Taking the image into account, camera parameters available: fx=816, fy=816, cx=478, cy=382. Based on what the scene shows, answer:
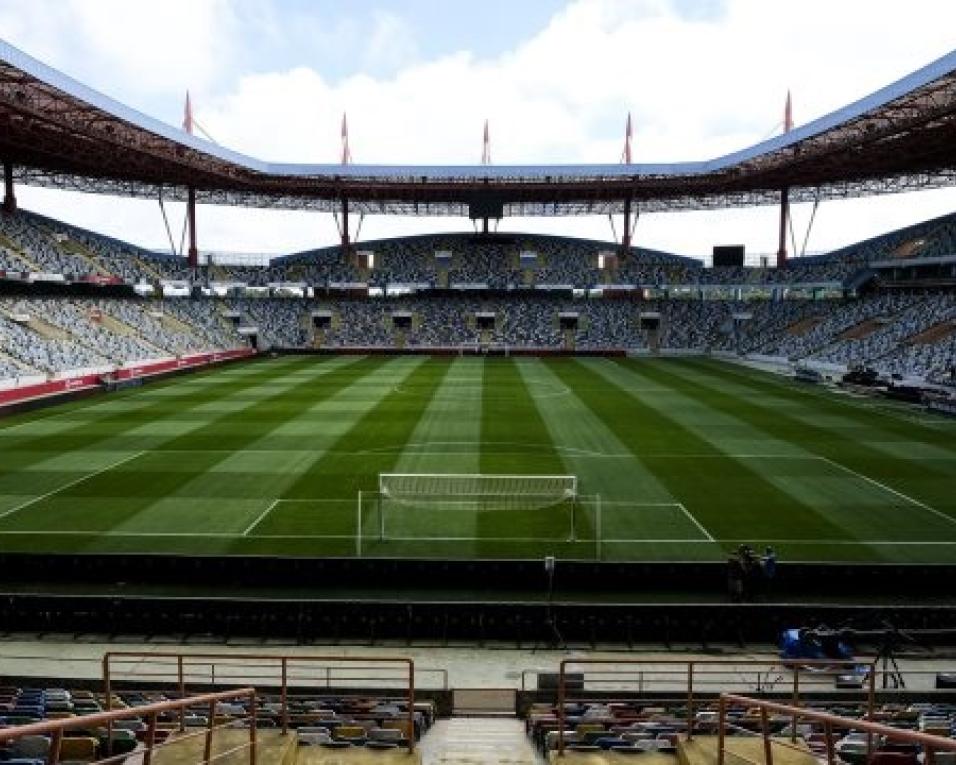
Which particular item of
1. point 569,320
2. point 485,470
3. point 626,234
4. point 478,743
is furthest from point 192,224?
point 478,743

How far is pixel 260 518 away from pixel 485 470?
8.64m

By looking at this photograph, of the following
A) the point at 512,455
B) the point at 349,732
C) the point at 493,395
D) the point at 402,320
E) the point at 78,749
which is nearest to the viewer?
the point at 78,749

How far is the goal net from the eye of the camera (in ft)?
74.2

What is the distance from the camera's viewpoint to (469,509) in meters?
25.1

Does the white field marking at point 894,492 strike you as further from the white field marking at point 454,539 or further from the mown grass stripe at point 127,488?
the mown grass stripe at point 127,488

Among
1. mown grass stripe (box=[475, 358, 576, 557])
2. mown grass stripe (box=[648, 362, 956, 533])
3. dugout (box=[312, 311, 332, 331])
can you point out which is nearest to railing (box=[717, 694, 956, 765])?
mown grass stripe (box=[475, 358, 576, 557])

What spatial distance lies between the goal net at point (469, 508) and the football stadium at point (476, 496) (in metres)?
0.16

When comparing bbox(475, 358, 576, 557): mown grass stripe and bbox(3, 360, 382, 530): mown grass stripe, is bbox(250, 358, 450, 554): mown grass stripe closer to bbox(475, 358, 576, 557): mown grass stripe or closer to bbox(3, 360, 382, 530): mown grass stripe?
bbox(475, 358, 576, 557): mown grass stripe

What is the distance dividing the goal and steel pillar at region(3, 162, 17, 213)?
55677 mm

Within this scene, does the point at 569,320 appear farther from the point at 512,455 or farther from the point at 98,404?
the point at 512,455

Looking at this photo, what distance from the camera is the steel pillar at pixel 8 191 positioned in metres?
65.7

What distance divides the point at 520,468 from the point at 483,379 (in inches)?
1151

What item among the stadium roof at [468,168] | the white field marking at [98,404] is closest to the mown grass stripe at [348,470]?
the white field marking at [98,404]

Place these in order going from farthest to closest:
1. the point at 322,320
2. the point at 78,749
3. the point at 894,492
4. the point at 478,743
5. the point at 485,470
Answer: the point at 322,320 → the point at 485,470 → the point at 894,492 → the point at 478,743 → the point at 78,749
